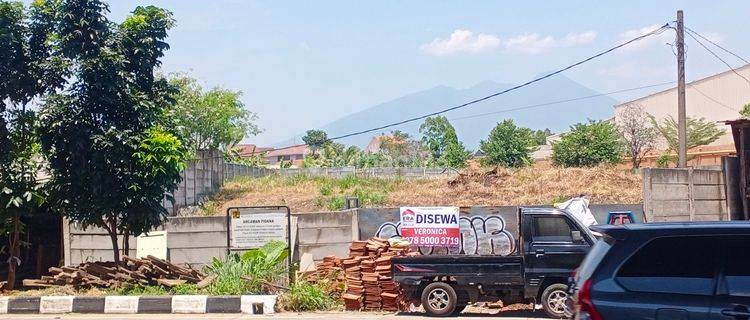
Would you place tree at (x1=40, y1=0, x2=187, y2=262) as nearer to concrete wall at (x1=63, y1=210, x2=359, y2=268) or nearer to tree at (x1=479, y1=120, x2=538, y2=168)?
concrete wall at (x1=63, y1=210, x2=359, y2=268)

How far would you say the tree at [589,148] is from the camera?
42906 millimetres

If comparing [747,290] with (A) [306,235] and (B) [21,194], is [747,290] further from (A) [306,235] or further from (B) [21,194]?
(B) [21,194]

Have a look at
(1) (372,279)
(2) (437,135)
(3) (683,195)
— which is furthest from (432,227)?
(2) (437,135)

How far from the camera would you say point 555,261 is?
521 inches

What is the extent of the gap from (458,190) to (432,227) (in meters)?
11.5

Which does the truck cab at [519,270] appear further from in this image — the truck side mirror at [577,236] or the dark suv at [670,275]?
the dark suv at [670,275]

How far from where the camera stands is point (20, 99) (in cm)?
1686

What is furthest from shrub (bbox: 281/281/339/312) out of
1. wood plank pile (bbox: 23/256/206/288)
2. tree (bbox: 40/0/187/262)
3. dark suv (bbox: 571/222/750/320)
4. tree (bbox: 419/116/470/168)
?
tree (bbox: 419/116/470/168)

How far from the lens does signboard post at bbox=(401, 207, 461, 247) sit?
53.1 feet

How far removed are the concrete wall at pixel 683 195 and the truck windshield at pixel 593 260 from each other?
539 inches

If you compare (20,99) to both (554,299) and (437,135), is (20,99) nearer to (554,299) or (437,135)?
(554,299)

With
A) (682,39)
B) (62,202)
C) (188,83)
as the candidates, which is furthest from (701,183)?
(188,83)

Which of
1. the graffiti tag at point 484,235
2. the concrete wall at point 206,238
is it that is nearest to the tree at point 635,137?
the graffiti tag at point 484,235

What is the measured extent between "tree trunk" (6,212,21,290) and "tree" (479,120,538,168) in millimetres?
37237
